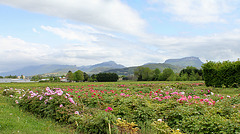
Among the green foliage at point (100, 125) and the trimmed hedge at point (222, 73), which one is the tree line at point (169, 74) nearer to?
the trimmed hedge at point (222, 73)

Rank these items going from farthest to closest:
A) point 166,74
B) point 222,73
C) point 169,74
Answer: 1. point 166,74
2. point 169,74
3. point 222,73

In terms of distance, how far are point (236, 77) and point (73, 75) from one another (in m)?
74.2

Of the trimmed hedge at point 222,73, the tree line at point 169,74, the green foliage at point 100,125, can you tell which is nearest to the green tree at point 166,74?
the tree line at point 169,74

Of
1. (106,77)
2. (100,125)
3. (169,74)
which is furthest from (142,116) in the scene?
(106,77)

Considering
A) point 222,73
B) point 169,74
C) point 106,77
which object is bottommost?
point 106,77

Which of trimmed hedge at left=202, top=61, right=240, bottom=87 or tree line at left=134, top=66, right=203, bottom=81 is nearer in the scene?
trimmed hedge at left=202, top=61, right=240, bottom=87

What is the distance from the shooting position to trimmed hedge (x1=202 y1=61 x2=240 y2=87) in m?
16.1

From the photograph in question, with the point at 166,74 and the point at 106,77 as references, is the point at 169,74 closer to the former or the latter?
the point at 166,74

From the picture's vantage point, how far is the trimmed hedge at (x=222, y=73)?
16109mm

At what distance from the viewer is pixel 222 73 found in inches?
661

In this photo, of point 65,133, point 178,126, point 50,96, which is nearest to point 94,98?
point 50,96

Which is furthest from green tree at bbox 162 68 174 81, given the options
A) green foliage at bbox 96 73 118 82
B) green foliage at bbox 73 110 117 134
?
green foliage at bbox 73 110 117 134

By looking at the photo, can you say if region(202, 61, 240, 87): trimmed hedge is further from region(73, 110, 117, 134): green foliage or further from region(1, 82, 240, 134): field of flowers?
region(73, 110, 117, 134): green foliage

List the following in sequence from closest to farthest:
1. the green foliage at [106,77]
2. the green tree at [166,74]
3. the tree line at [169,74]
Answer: the tree line at [169,74] → the green tree at [166,74] → the green foliage at [106,77]
